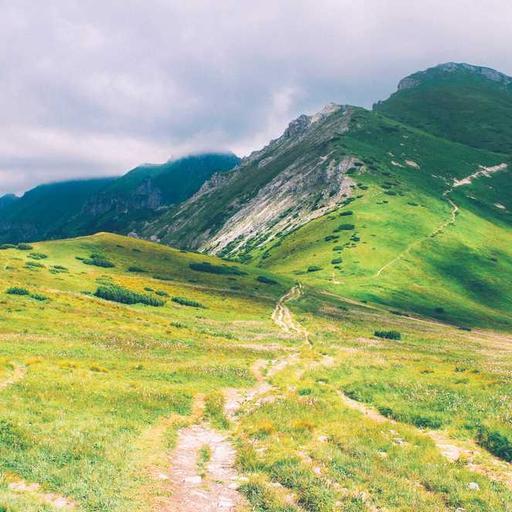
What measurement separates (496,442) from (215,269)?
277ft

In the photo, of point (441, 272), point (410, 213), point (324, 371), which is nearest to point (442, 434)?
point (324, 371)

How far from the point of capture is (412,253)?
393ft

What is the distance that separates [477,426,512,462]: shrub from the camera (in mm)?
18016

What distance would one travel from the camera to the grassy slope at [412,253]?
321ft

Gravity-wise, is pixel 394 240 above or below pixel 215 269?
above

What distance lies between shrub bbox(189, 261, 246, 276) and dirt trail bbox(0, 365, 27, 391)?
236 feet

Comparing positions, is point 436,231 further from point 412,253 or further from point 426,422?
point 426,422

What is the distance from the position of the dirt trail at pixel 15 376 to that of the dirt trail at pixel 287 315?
3218cm

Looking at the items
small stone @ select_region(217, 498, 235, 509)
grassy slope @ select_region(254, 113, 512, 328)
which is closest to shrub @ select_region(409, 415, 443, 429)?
small stone @ select_region(217, 498, 235, 509)

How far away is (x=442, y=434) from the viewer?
20.6 meters

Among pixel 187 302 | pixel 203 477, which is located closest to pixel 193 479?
pixel 203 477

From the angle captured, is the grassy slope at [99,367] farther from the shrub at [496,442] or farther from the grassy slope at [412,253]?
the grassy slope at [412,253]

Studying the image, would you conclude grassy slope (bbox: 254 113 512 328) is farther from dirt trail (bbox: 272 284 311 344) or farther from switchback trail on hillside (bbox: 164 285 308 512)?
switchback trail on hillside (bbox: 164 285 308 512)

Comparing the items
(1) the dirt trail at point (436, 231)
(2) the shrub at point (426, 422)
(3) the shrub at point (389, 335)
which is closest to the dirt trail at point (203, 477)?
(2) the shrub at point (426, 422)
